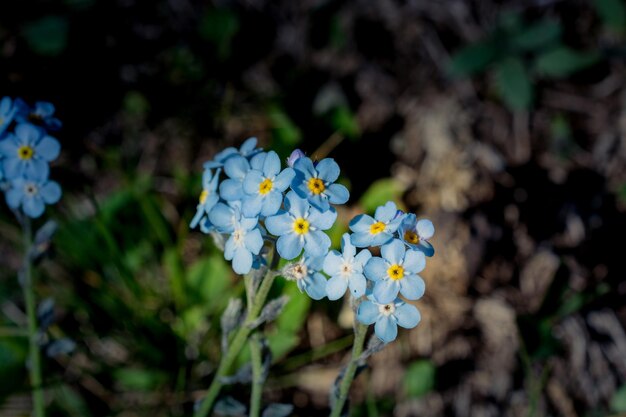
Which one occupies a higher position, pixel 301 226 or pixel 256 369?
pixel 301 226

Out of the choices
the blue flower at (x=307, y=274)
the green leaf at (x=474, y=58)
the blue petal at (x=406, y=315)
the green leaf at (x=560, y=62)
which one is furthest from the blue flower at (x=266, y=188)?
the green leaf at (x=560, y=62)

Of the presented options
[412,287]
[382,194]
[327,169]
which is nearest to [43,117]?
[327,169]

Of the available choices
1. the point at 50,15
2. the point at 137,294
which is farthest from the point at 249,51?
the point at 137,294

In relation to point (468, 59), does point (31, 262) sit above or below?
above

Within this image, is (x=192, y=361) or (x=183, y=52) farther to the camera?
(x=183, y=52)

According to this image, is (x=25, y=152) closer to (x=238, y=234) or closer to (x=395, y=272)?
(x=238, y=234)

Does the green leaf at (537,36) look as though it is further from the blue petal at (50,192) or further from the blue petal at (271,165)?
the blue petal at (50,192)

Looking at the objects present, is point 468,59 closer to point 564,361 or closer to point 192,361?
point 564,361
